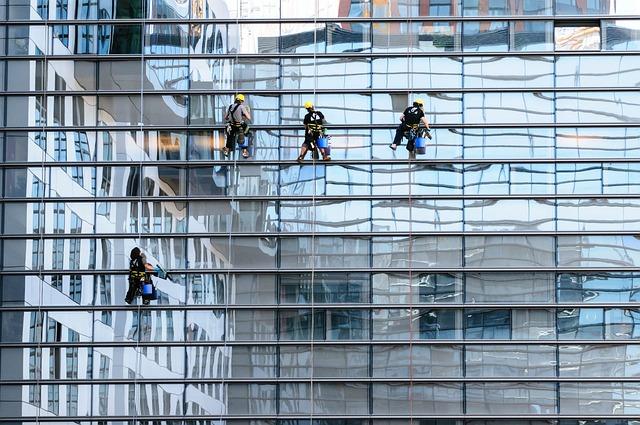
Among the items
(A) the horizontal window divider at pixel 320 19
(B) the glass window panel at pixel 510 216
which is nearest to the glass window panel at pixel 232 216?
(A) the horizontal window divider at pixel 320 19

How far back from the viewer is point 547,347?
3747 cm

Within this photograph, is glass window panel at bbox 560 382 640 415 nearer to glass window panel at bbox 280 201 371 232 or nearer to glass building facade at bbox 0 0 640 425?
glass building facade at bbox 0 0 640 425

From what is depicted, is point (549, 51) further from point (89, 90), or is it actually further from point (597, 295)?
point (89, 90)

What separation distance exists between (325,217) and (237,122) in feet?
11.6

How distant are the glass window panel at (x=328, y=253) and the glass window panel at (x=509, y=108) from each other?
4672 millimetres

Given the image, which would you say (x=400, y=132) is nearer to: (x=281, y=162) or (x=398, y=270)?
(x=281, y=162)

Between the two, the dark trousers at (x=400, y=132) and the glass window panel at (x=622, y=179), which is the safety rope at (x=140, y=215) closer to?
the dark trousers at (x=400, y=132)

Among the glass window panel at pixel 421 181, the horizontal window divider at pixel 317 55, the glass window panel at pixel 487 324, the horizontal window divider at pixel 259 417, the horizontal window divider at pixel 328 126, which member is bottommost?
the horizontal window divider at pixel 259 417

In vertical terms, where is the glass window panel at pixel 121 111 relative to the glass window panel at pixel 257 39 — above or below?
below

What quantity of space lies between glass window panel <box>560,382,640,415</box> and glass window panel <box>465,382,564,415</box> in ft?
1.30

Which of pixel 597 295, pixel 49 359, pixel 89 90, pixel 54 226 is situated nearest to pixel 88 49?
pixel 89 90

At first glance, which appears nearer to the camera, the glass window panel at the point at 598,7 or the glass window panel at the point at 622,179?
the glass window panel at the point at 622,179

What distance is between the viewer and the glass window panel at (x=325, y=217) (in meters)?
38.1

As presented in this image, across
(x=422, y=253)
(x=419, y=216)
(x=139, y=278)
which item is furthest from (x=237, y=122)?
(x=422, y=253)
